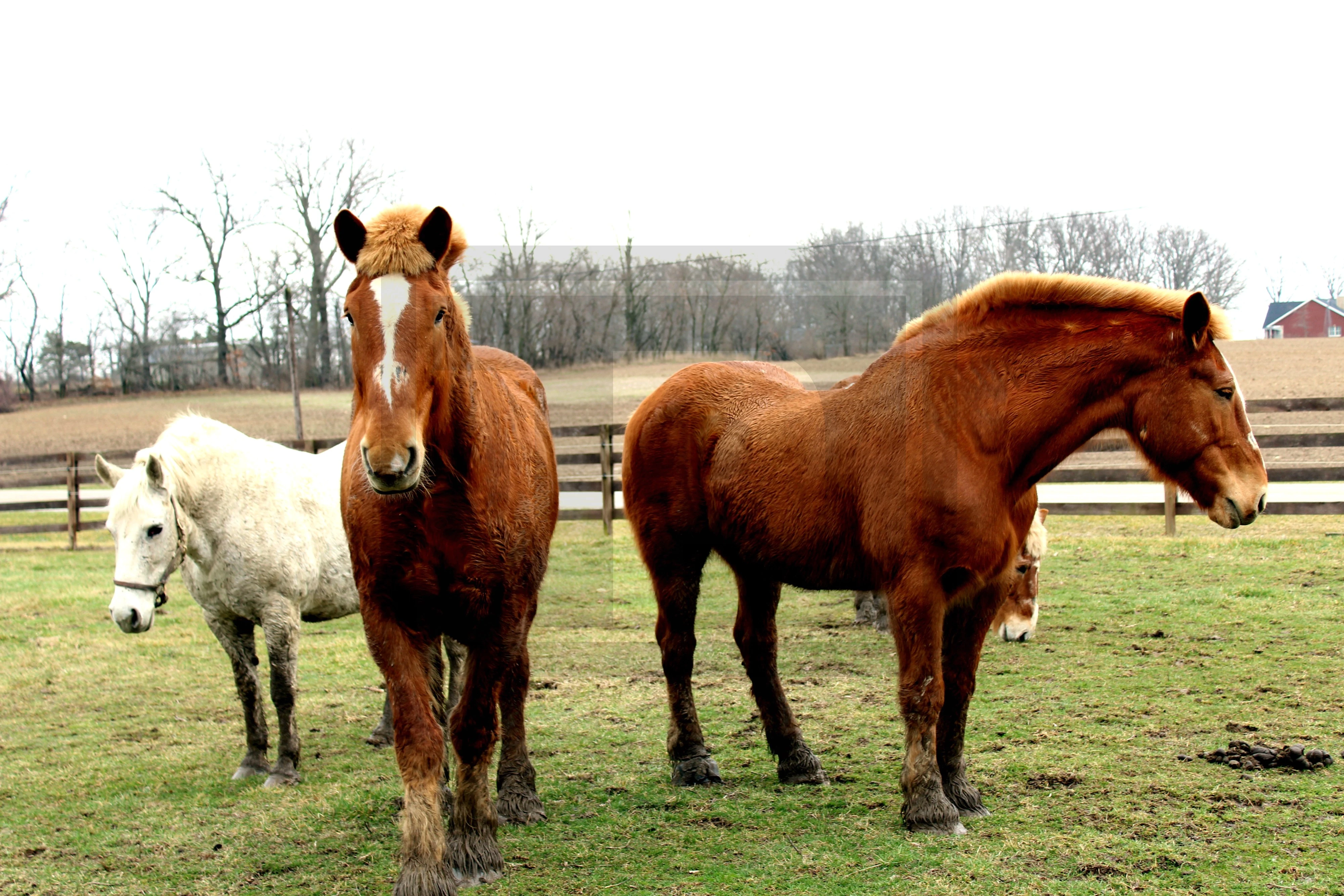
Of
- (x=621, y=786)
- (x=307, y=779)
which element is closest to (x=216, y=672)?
(x=307, y=779)

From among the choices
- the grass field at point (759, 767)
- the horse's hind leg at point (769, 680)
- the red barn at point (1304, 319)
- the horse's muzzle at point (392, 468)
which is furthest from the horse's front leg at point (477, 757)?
the red barn at point (1304, 319)

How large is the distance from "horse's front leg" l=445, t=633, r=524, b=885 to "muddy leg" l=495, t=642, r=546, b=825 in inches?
19.3

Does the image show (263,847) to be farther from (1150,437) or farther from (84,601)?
(84,601)

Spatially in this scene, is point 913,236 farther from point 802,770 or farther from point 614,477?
point 802,770

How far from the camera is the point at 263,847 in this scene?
4074mm

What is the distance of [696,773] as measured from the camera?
4555 millimetres

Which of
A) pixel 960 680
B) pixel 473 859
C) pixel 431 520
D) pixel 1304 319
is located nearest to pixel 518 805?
pixel 473 859

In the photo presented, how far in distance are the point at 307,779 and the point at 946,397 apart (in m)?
3.79

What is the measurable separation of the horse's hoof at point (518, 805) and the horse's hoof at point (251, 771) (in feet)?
5.49

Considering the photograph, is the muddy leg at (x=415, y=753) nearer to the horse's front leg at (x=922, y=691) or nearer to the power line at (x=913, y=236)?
the horse's front leg at (x=922, y=691)

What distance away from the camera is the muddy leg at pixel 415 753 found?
10.4 feet

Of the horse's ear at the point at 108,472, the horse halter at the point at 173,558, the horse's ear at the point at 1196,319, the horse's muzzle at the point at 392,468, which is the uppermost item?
the horse's ear at the point at 1196,319

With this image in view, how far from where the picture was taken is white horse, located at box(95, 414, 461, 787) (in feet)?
16.8

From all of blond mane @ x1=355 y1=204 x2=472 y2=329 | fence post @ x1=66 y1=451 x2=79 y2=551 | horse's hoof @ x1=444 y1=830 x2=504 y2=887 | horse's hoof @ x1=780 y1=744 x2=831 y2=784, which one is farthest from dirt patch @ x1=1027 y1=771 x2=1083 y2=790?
fence post @ x1=66 y1=451 x2=79 y2=551
